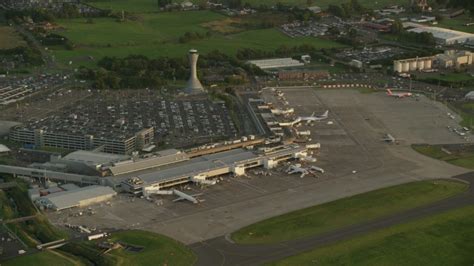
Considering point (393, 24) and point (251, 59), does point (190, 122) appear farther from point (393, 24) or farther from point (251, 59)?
point (393, 24)

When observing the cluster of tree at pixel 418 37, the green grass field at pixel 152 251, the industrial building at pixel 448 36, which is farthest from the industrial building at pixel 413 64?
the green grass field at pixel 152 251

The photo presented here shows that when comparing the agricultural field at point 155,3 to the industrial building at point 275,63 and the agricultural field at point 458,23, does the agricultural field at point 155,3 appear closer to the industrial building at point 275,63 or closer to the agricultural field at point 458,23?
the agricultural field at point 458,23

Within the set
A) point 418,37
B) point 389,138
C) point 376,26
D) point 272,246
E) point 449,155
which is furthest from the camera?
point 376,26

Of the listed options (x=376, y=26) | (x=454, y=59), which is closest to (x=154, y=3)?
(x=376, y=26)

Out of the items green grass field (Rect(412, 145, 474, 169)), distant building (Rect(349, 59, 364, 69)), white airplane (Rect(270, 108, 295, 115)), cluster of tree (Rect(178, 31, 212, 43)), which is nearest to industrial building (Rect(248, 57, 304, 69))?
distant building (Rect(349, 59, 364, 69))

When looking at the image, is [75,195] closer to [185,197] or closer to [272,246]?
[185,197]
